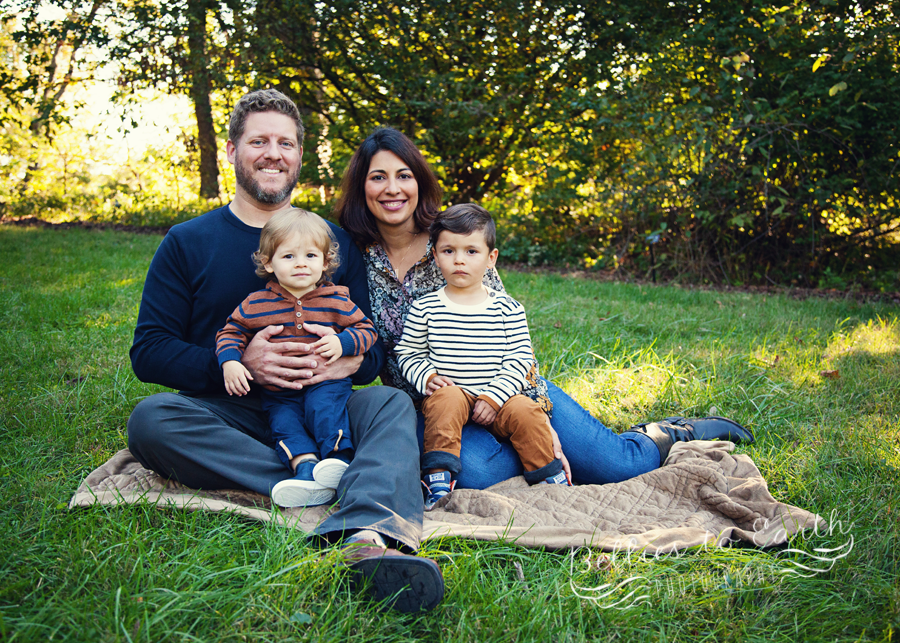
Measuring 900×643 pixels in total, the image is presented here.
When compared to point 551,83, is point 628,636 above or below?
below

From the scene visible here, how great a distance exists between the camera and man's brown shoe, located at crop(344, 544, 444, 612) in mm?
1757

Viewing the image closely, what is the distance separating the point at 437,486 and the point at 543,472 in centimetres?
47

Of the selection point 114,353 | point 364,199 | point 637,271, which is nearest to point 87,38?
point 114,353

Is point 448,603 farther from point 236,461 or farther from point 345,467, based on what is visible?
point 236,461

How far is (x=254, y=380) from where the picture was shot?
2561 millimetres

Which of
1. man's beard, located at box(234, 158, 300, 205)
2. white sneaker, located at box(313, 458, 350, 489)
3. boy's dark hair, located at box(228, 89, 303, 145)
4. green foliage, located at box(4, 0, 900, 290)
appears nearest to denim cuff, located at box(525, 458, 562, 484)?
white sneaker, located at box(313, 458, 350, 489)

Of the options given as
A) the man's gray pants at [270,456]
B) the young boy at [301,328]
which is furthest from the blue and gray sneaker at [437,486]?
the young boy at [301,328]

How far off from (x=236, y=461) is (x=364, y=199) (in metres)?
1.44

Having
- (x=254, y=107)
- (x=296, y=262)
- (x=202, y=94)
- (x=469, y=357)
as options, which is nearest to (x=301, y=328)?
(x=296, y=262)

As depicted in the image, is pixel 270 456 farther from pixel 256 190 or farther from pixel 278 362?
pixel 256 190

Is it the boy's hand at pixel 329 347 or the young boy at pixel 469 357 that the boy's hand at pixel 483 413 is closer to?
the young boy at pixel 469 357

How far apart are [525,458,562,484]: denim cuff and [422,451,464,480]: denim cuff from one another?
33 centimetres

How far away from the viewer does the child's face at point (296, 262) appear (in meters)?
2.60

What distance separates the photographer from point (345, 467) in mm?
2363
